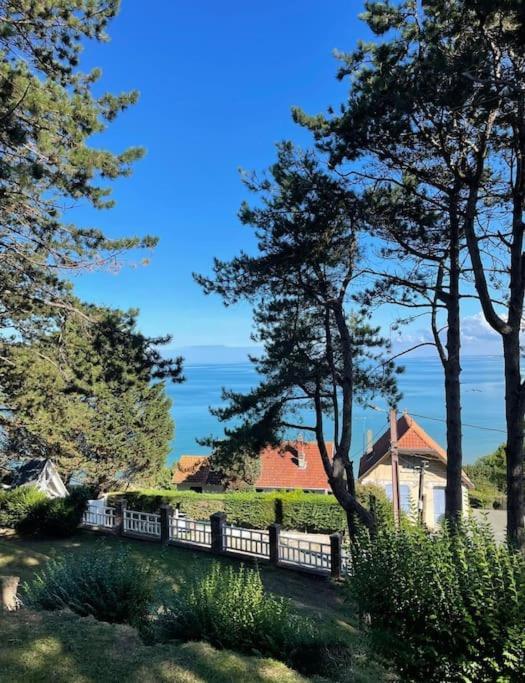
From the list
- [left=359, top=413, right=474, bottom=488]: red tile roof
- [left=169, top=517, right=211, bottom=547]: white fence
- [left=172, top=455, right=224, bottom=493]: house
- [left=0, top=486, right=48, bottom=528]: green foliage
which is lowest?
[left=172, top=455, right=224, bottom=493]: house

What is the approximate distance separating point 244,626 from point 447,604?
72.2 inches

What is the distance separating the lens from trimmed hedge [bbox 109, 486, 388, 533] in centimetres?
2067

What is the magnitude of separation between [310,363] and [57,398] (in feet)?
41.6

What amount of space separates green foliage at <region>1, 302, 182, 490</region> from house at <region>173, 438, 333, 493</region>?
12.5 feet

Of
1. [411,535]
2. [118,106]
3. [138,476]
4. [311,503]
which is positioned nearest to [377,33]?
[118,106]

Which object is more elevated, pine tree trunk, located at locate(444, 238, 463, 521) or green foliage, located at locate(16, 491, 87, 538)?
Answer: pine tree trunk, located at locate(444, 238, 463, 521)

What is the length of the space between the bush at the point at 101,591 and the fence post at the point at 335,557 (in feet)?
25.6

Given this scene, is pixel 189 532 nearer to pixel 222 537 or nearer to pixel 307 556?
pixel 222 537

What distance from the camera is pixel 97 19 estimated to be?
7.40 meters

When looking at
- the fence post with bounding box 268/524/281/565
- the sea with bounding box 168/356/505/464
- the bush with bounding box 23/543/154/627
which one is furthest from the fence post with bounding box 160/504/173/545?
the sea with bounding box 168/356/505/464

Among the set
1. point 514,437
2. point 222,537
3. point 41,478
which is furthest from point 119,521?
point 514,437

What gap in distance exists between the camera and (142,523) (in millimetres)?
15281

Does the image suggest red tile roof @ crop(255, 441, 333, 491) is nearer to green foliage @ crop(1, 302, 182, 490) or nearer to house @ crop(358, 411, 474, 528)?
house @ crop(358, 411, 474, 528)

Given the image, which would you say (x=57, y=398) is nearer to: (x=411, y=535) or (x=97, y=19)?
(x=97, y=19)
